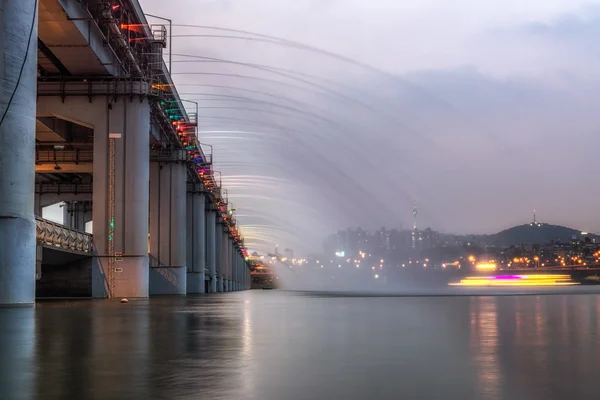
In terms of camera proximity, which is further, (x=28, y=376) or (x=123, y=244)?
(x=123, y=244)

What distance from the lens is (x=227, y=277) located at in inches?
5935

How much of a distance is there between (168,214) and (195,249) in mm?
19286

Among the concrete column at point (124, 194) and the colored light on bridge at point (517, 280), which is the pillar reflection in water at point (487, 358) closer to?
the concrete column at point (124, 194)

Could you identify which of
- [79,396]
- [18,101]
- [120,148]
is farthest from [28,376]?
[120,148]

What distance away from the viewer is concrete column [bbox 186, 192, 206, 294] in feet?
323

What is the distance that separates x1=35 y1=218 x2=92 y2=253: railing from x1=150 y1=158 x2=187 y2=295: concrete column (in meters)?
26.1

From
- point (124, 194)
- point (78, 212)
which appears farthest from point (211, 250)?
point (124, 194)

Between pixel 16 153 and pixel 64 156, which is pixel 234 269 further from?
pixel 16 153

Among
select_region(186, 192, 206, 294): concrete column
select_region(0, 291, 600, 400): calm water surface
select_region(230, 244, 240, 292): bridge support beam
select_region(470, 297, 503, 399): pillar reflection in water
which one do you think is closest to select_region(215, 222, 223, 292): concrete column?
select_region(230, 244, 240, 292): bridge support beam

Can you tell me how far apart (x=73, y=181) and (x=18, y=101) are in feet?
201

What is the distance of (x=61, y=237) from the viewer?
48.0m

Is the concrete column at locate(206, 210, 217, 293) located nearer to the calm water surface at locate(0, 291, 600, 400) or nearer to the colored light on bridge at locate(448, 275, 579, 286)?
the colored light on bridge at locate(448, 275, 579, 286)

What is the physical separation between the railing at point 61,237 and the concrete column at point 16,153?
9.29m

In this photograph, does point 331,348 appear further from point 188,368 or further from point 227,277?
point 227,277
